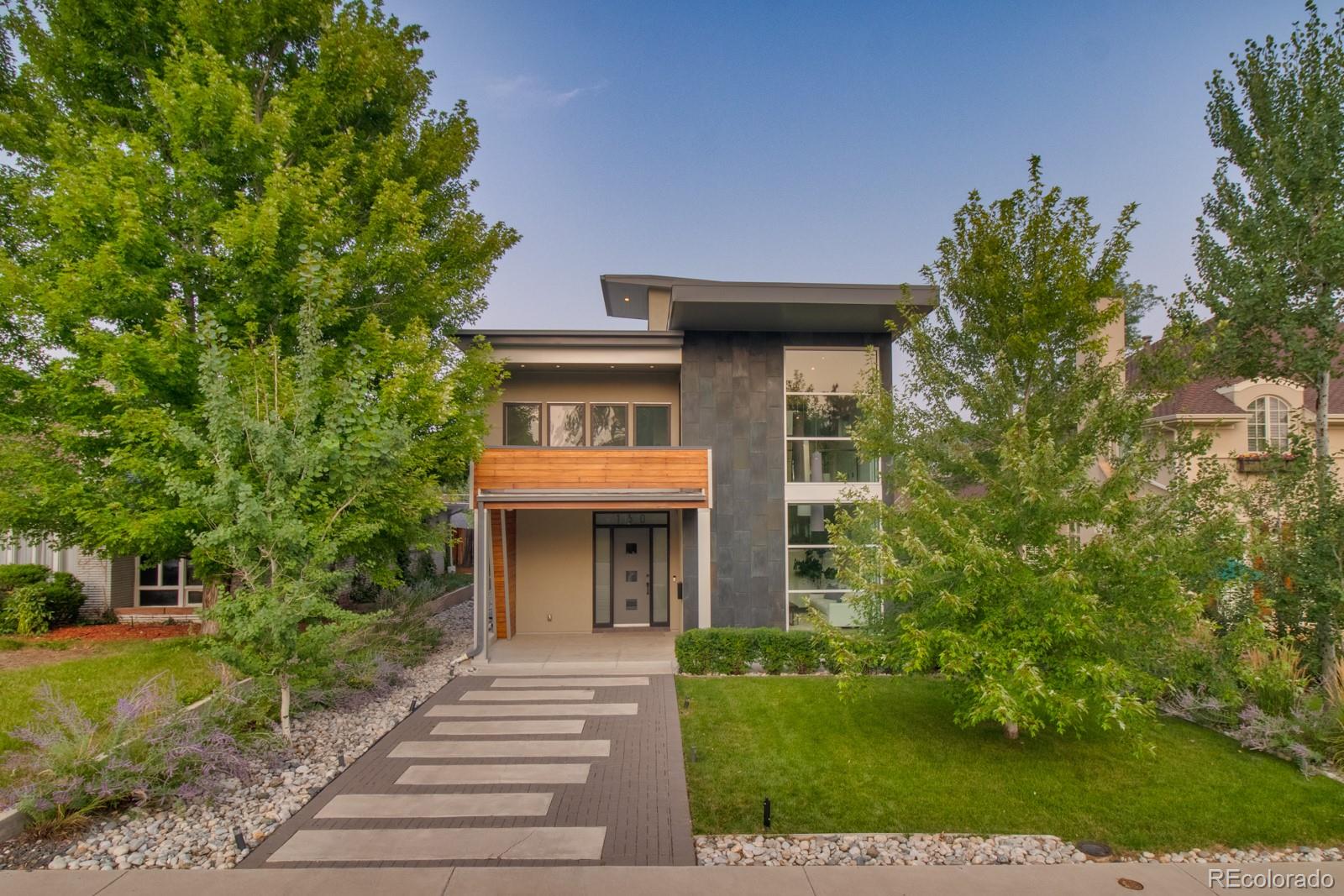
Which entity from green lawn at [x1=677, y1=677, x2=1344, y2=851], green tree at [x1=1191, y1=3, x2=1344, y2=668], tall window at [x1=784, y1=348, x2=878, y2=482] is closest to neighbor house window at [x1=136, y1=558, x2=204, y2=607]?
green lawn at [x1=677, y1=677, x2=1344, y2=851]

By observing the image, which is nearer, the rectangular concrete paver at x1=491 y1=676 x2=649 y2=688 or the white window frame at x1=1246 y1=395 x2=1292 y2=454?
the rectangular concrete paver at x1=491 y1=676 x2=649 y2=688

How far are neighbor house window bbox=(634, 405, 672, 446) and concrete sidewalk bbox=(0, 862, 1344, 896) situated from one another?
35.5ft

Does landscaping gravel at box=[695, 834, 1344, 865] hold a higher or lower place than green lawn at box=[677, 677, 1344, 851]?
higher

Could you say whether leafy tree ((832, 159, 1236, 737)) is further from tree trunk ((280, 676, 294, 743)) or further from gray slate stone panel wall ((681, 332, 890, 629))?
tree trunk ((280, 676, 294, 743))

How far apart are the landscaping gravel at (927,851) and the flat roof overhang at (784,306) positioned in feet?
27.2

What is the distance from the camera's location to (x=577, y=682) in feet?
33.7

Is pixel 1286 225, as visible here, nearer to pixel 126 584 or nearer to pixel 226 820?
pixel 226 820

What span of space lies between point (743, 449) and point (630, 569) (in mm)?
4067

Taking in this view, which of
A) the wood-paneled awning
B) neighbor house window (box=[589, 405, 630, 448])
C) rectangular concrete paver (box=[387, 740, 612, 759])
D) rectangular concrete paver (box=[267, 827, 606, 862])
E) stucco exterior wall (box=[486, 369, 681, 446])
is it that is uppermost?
stucco exterior wall (box=[486, 369, 681, 446])

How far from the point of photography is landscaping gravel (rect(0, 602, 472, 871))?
187 inches

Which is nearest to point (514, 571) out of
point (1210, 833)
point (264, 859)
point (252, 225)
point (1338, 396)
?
point (252, 225)

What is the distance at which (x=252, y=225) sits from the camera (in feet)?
26.8

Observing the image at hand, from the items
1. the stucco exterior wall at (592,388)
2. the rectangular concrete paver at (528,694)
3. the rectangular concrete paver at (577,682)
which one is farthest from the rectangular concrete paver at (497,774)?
the stucco exterior wall at (592,388)

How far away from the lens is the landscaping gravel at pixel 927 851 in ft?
15.8
